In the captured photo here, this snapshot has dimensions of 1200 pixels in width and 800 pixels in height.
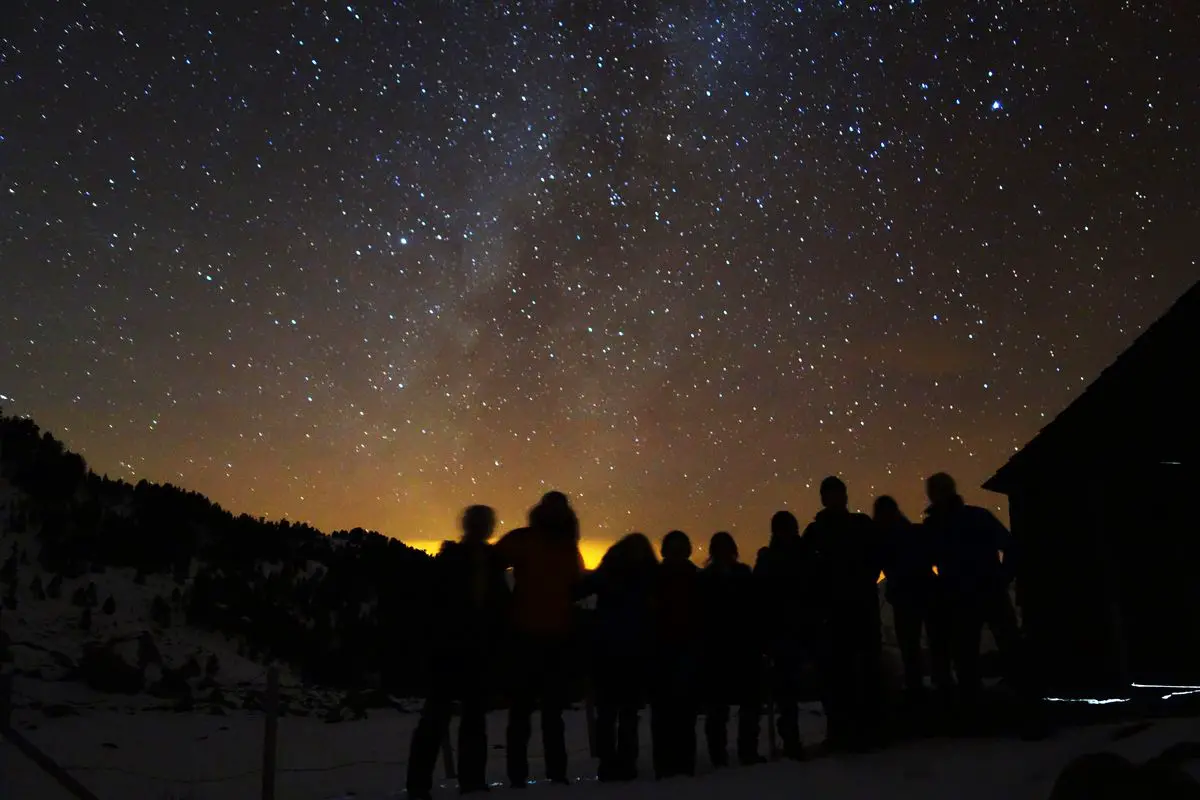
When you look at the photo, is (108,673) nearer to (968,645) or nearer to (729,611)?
(729,611)

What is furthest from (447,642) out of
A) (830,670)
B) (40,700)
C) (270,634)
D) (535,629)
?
(270,634)

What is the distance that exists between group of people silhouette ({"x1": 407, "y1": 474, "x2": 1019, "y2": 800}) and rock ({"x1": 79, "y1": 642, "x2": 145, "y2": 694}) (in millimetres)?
12927

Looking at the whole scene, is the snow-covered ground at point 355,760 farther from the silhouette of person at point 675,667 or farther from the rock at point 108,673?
Answer: the rock at point 108,673

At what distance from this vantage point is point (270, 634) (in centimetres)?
2059

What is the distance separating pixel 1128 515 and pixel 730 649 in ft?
24.6

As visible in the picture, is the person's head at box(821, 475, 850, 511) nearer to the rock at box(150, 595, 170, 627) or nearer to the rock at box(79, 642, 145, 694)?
the rock at box(79, 642, 145, 694)

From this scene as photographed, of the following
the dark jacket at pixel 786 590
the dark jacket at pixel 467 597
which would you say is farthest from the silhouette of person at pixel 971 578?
the dark jacket at pixel 467 597

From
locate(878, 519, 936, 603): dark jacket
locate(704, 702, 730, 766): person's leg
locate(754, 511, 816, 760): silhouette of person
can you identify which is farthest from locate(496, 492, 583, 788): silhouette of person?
locate(878, 519, 936, 603): dark jacket

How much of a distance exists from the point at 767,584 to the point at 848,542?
1.97 feet

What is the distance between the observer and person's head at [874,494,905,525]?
5965 mm

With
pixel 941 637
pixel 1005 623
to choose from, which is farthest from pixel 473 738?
pixel 1005 623

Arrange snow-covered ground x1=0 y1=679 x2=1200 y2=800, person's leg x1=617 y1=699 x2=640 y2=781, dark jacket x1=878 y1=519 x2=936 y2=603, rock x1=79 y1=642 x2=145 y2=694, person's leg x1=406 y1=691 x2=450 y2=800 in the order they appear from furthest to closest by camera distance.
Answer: rock x1=79 y1=642 x2=145 y2=694
dark jacket x1=878 y1=519 x2=936 y2=603
person's leg x1=617 y1=699 x2=640 y2=781
person's leg x1=406 y1=691 x2=450 y2=800
snow-covered ground x1=0 y1=679 x2=1200 y2=800

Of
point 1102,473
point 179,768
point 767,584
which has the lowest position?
point 179,768

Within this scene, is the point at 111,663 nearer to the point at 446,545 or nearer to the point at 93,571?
the point at 93,571
